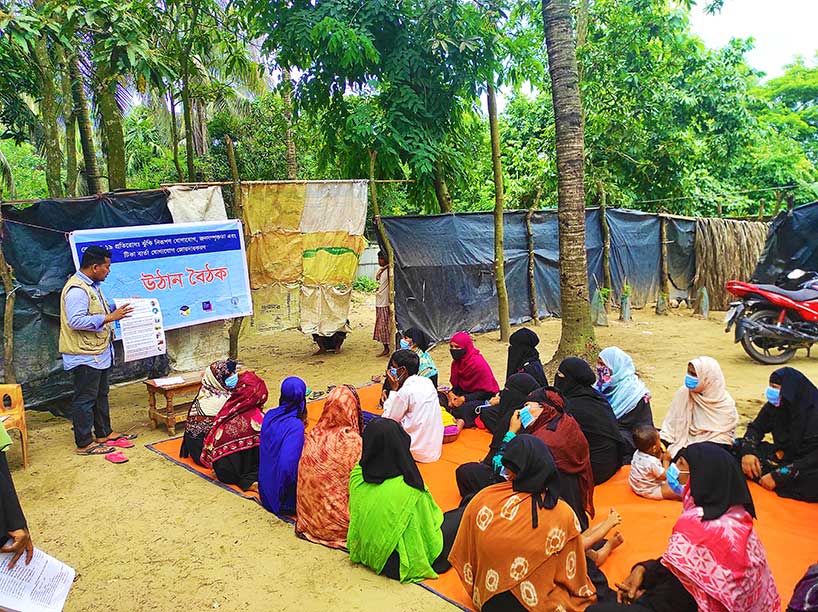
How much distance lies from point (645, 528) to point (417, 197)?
6263mm

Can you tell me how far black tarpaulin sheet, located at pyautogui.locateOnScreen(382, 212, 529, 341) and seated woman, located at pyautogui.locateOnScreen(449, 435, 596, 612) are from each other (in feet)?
18.4

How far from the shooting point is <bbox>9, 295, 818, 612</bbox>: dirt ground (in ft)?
9.93

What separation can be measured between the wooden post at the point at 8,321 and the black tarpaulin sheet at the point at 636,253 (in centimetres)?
898

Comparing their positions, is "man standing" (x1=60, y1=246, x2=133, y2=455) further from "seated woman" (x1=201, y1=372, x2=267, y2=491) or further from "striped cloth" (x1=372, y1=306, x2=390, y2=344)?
"striped cloth" (x1=372, y1=306, x2=390, y2=344)

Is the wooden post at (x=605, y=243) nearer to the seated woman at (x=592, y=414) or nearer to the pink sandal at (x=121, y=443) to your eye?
the seated woman at (x=592, y=414)

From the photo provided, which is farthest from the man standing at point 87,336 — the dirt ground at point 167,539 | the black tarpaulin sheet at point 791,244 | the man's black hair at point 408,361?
the black tarpaulin sheet at point 791,244

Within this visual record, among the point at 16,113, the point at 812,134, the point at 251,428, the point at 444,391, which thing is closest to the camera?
the point at 251,428

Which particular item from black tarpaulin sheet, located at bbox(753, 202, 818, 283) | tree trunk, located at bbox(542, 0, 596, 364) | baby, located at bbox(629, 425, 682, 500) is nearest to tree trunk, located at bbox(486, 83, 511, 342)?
tree trunk, located at bbox(542, 0, 596, 364)

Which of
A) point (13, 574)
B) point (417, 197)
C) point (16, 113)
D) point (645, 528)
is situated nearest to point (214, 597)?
point (13, 574)

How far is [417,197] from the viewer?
8898mm

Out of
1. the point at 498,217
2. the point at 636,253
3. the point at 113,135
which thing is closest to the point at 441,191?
the point at 498,217

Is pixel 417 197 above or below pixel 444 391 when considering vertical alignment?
above

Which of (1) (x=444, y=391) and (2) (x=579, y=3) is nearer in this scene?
(1) (x=444, y=391)

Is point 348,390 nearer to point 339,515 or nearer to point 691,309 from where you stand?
point 339,515
